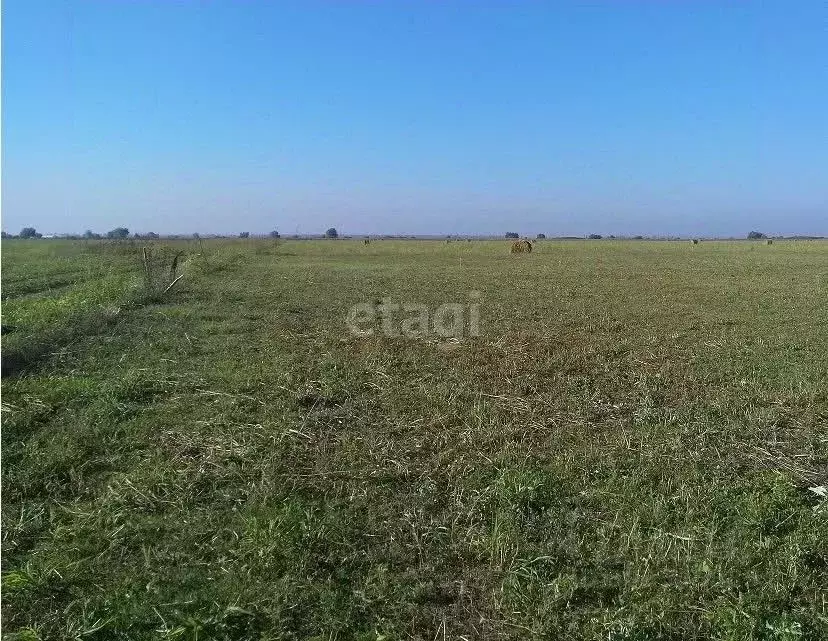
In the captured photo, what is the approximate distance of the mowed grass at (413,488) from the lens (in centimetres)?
262

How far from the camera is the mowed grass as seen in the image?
2.62 meters

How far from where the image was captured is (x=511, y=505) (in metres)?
3.45

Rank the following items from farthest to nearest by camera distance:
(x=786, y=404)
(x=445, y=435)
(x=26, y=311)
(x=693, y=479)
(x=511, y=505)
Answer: (x=26, y=311) < (x=786, y=404) < (x=445, y=435) < (x=693, y=479) < (x=511, y=505)

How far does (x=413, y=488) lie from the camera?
3797 millimetres

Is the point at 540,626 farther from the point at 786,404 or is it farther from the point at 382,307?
the point at 382,307

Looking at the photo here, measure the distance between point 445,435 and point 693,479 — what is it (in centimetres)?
165

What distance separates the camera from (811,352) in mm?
7715

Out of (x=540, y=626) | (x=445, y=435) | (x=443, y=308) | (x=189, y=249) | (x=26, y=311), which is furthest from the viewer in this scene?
(x=189, y=249)

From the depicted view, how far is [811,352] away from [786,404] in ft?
8.92

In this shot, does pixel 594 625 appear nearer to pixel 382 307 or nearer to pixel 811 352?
pixel 811 352

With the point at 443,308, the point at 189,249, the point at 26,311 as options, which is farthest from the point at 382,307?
the point at 189,249

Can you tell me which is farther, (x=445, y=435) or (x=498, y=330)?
(x=498, y=330)

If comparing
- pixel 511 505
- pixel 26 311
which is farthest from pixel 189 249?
pixel 511 505

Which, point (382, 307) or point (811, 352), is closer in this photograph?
point (811, 352)
